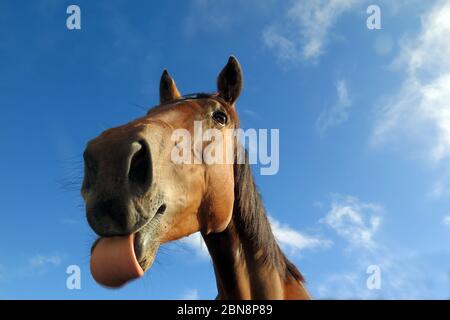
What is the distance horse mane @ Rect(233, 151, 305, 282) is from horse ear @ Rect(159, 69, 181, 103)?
5.23ft

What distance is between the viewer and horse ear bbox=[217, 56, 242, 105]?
15.0 ft

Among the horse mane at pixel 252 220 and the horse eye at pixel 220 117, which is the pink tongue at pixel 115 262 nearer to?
the horse mane at pixel 252 220

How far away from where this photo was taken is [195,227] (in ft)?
11.3

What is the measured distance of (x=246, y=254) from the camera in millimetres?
4113

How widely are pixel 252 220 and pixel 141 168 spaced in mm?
1846

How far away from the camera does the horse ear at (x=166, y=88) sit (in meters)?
5.23

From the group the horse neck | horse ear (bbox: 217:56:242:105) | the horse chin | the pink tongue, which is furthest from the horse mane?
the pink tongue

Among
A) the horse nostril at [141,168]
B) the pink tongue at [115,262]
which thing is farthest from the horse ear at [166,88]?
the pink tongue at [115,262]

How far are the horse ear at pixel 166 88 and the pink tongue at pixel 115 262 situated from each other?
9.86ft
